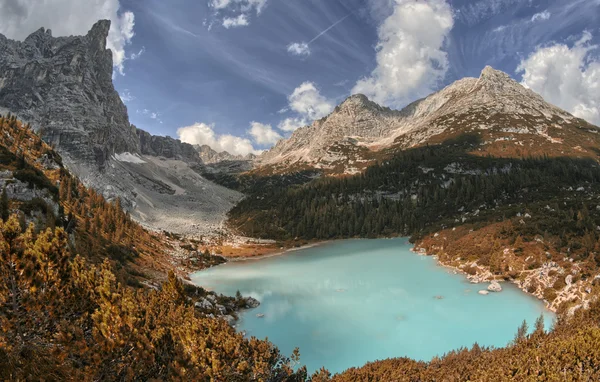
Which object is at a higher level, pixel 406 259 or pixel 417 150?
pixel 417 150

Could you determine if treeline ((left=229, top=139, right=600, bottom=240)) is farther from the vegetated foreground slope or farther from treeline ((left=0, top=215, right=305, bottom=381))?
treeline ((left=0, top=215, right=305, bottom=381))

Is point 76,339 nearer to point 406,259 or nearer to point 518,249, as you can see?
point 518,249

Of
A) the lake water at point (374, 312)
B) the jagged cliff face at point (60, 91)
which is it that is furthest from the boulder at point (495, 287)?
the jagged cliff face at point (60, 91)

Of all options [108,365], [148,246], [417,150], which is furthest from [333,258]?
[417,150]

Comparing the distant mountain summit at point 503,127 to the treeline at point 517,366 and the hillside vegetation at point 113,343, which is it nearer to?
the treeline at point 517,366

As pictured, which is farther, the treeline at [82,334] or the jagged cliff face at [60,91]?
the jagged cliff face at [60,91]


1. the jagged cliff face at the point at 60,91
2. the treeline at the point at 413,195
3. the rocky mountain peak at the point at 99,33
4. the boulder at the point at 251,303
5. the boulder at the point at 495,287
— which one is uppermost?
the rocky mountain peak at the point at 99,33

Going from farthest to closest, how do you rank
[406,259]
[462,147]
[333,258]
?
[462,147]
[333,258]
[406,259]
